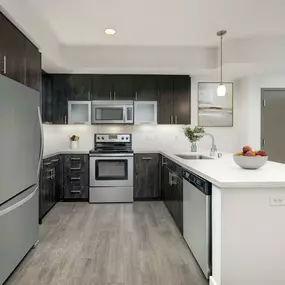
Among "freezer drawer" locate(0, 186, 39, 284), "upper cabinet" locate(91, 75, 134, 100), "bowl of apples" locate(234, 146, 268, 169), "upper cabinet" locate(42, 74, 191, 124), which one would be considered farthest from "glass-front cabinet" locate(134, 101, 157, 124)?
"bowl of apples" locate(234, 146, 268, 169)

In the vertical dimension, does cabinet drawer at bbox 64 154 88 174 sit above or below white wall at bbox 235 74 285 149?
below

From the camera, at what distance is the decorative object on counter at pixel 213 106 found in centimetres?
566

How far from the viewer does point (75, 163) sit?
5.15m

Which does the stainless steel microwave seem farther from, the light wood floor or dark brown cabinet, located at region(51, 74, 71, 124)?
the light wood floor

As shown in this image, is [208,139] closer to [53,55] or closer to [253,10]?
[253,10]

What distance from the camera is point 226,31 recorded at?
12.8ft

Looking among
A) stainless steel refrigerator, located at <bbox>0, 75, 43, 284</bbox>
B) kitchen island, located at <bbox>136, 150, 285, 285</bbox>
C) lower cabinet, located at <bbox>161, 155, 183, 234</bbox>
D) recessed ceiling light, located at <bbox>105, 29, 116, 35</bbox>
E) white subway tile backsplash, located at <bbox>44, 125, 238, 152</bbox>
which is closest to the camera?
kitchen island, located at <bbox>136, 150, 285, 285</bbox>

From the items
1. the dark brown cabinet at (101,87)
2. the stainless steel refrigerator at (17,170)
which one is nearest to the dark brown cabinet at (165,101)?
the dark brown cabinet at (101,87)

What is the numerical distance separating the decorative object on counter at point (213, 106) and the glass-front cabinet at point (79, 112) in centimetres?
215

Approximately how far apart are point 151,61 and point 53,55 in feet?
5.08

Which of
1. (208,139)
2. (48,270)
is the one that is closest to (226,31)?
(208,139)

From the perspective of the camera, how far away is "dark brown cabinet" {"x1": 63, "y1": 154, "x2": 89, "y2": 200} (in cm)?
514

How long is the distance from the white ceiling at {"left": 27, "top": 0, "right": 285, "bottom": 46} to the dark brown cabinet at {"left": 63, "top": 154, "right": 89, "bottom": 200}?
1.97m

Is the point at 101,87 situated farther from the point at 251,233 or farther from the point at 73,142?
the point at 251,233
